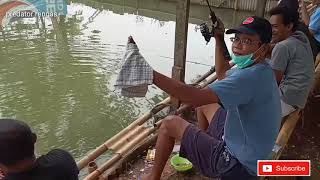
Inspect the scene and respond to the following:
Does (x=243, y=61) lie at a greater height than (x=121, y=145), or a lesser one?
greater

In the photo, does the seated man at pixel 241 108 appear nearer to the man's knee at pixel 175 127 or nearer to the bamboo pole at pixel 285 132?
the man's knee at pixel 175 127

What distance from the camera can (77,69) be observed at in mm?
8469

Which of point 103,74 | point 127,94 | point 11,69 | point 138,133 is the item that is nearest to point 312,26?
point 138,133

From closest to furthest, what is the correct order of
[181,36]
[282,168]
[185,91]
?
[185,91], [282,168], [181,36]

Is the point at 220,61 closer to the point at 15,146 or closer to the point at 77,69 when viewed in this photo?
the point at 15,146

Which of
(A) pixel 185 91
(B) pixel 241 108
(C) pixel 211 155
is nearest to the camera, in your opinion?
(A) pixel 185 91

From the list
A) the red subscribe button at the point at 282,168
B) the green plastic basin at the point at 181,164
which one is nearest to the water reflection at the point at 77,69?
the green plastic basin at the point at 181,164

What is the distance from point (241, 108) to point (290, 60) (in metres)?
1.28

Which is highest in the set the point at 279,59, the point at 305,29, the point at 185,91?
the point at 305,29

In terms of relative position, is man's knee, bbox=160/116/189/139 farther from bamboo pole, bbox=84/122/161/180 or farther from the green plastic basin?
bamboo pole, bbox=84/122/161/180

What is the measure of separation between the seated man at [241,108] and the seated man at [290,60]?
3.03 ft

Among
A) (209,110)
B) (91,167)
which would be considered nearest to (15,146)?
(209,110)

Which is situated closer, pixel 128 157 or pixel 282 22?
pixel 282 22

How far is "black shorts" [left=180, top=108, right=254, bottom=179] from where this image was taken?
95.5 inches
